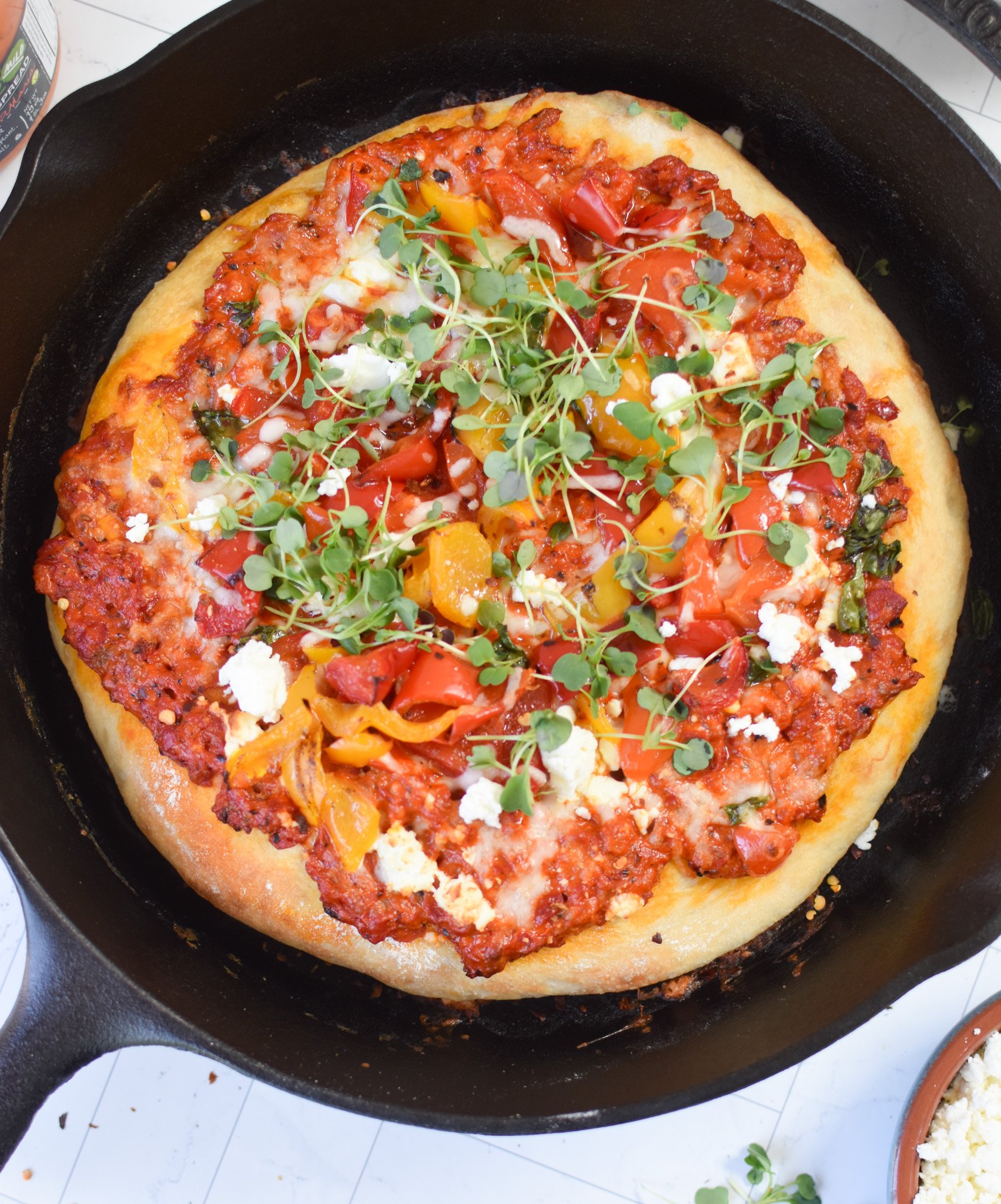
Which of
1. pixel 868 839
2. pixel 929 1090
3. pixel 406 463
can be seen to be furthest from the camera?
pixel 868 839

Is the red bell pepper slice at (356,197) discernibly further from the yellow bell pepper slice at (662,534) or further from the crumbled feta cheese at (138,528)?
the yellow bell pepper slice at (662,534)

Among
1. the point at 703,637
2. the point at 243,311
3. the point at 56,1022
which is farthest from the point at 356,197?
the point at 56,1022

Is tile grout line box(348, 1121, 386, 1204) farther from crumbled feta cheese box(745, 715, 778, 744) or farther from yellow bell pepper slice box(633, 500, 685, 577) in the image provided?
yellow bell pepper slice box(633, 500, 685, 577)

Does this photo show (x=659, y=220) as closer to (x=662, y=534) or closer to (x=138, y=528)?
(x=662, y=534)

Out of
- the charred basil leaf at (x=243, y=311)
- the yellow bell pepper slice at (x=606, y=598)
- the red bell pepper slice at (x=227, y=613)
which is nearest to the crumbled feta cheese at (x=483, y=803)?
the yellow bell pepper slice at (x=606, y=598)

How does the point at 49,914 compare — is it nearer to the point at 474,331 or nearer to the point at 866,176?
the point at 474,331

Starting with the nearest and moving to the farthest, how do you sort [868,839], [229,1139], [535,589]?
[535,589] → [868,839] → [229,1139]

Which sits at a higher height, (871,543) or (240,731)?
(871,543)
